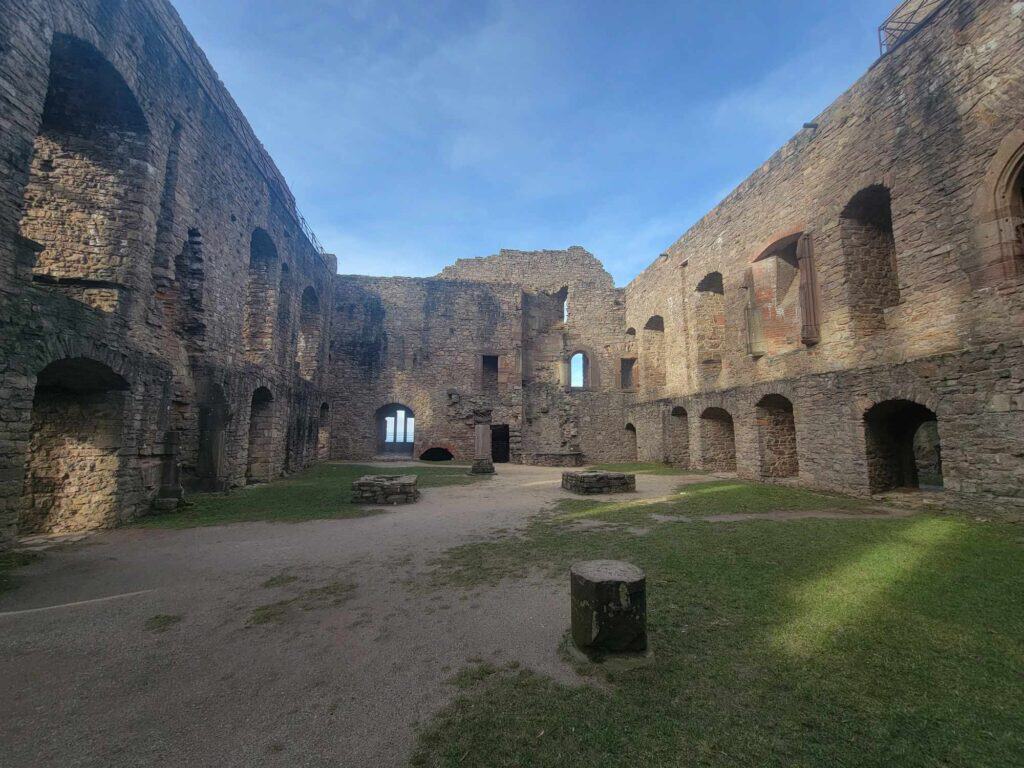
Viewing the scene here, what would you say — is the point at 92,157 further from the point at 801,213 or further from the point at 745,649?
the point at 801,213

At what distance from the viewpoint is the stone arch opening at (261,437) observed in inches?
467

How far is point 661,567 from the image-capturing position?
13.9ft

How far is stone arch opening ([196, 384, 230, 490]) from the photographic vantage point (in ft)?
29.8

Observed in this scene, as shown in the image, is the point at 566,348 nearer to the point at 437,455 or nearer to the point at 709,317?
the point at 709,317

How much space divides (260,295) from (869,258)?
1533 cm

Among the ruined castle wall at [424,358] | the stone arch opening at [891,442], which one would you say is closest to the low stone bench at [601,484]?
the stone arch opening at [891,442]

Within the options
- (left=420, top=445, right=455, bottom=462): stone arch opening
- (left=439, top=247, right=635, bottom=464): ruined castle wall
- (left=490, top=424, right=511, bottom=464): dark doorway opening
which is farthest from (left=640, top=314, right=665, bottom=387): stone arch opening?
(left=420, top=445, right=455, bottom=462): stone arch opening

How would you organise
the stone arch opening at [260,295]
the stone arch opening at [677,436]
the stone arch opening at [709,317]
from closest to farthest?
the stone arch opening at [260,295]
the stone arch opening at [709,317]
the stone arch opening at [677,436]

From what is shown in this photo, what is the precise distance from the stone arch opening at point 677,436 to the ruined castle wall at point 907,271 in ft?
11.7

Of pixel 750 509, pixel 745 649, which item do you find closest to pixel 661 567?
pixel 745 649

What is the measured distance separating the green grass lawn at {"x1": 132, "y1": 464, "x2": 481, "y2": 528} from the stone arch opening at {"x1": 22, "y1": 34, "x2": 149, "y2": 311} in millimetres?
3520

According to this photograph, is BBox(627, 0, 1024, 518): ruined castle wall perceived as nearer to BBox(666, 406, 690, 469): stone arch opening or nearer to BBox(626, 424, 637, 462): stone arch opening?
BBox(666, 406, 690, 469): stone arch opening

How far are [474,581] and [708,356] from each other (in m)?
13.1

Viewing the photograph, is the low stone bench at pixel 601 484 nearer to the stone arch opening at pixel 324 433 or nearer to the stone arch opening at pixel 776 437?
the stone arch opening at pixel 776 437
